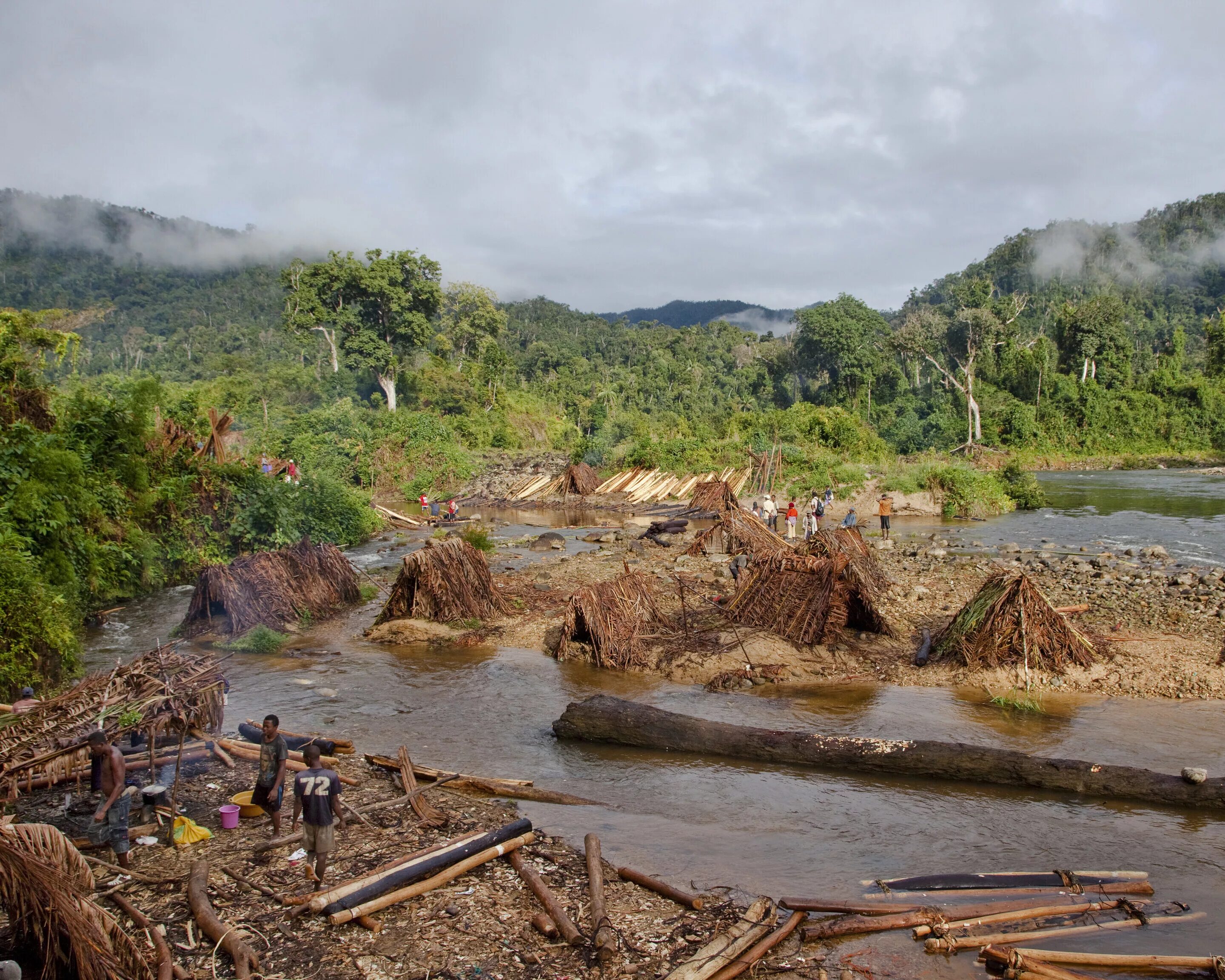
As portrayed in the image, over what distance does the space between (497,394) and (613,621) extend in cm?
4506

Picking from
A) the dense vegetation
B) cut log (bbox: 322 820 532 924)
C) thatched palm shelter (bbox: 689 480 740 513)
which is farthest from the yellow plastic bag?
thatched palm shelter (bbox: 689 480 740 513)

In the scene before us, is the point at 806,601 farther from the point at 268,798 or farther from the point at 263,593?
the point at 263,593

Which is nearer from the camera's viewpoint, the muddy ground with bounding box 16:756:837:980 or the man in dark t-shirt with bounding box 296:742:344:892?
the muddy ground with bounding box 16:756:837:980

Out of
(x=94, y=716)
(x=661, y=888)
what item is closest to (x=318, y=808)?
(x=94, y=716)

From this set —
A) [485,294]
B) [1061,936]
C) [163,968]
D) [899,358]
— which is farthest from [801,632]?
[899,358]

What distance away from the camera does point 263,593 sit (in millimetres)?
17672

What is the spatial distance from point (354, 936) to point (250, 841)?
2.11m

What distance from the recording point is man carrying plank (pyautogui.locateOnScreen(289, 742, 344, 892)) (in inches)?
283

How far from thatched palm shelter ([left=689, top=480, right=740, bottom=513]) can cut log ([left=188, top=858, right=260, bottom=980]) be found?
994 inches

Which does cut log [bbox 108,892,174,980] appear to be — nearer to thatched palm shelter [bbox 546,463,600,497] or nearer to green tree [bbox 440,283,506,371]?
thatched palm shelter [bbox 546,463,600,497]

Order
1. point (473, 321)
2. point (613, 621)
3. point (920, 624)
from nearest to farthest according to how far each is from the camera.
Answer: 1. point (613, 621)
2. point (920, 624)
3. point (473, 321)

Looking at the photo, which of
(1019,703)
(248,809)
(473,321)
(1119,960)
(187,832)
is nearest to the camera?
(1119,960)

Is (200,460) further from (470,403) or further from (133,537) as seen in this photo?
(470,403)

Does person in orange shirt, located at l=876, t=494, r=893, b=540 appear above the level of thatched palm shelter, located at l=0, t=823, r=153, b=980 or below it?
above
